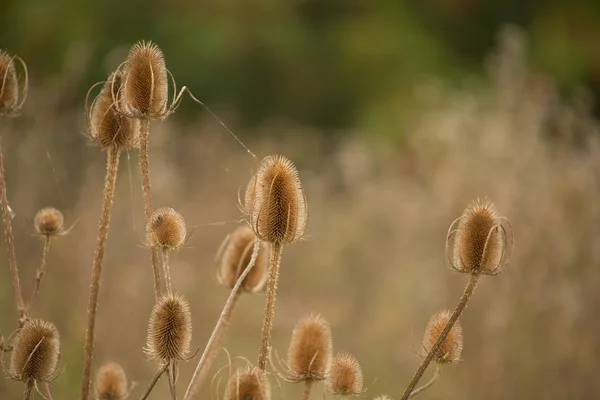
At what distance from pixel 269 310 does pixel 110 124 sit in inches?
16.8

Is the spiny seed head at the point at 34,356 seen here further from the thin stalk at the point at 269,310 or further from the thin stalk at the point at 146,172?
the thin stalk at the point at 269,310

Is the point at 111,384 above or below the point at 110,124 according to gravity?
below

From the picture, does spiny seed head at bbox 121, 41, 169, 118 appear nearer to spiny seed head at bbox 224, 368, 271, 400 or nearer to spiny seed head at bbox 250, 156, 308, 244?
spiny seed head at bbox 250, 156, 308, 244

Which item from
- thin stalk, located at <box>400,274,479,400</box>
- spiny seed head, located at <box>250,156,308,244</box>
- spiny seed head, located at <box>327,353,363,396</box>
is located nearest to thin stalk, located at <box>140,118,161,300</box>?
spiny seed head, located at <box>250,156,308,244</box>

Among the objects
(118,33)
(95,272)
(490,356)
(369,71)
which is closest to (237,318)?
(490,356)

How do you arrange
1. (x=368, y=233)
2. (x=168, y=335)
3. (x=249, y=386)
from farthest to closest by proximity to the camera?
1. (x=368, y=233)
2. (x=168, y=335)
3. (x=249, y=386)

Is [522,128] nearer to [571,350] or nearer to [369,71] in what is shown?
[571,350]

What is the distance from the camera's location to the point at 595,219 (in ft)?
11.6

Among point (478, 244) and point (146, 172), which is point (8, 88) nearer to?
point (146, 172)

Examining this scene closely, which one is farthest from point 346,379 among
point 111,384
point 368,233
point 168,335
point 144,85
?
point 368,233

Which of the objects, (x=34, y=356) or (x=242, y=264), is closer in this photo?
(x=34, y=356)

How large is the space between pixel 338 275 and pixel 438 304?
3.52ft

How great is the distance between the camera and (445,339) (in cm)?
126

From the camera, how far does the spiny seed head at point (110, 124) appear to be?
1289 millimetres
